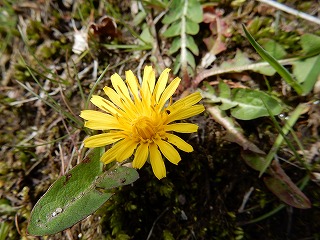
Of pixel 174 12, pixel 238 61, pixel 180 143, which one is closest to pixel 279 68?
pixel 238 61

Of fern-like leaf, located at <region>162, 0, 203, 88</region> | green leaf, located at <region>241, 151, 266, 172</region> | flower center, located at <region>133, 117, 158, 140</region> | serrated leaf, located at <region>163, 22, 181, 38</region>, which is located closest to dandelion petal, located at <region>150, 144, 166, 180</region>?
flower center, located at <region>133, 117, 158, 140</region>

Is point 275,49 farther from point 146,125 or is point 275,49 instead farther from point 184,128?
point 146,125

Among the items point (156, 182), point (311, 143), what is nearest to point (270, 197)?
point (311, 143)

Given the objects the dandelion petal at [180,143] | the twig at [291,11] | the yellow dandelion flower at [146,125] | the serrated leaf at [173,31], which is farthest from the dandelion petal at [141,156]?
the twig at [291,11]

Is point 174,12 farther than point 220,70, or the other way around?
point 174,12

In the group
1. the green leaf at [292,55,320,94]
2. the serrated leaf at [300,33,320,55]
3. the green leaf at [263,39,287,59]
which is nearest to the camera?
the green leaf at [292,55,320,94]

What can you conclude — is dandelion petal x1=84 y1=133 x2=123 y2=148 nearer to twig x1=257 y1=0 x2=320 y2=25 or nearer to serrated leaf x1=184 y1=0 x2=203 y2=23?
serrated leaf x1=184 y1=0 x2=203 y2=23
